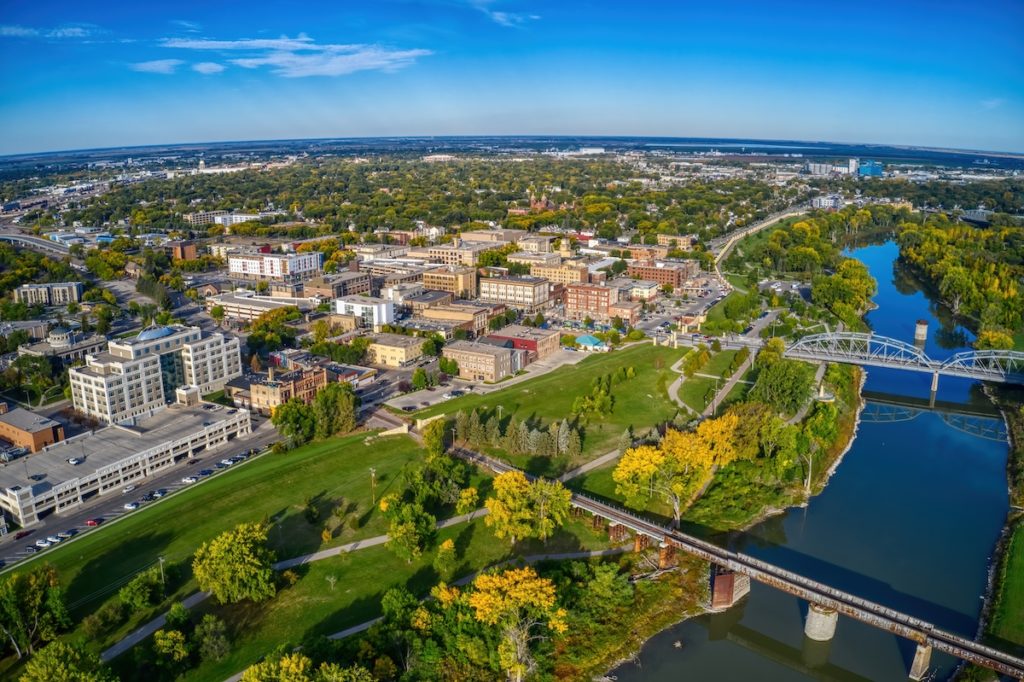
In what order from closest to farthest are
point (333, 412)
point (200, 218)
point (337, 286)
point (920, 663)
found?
1. point (920, 663)
2. point (333, 412)
3. point (337, 286)
4. point (200, 218)

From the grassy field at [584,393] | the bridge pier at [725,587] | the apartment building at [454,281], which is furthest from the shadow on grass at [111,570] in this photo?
the apartment building at [454,281]

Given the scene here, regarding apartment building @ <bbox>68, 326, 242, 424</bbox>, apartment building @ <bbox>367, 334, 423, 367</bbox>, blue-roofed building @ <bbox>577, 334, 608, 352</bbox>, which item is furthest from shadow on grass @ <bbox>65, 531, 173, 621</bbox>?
blue-roofed building @ <bbox>577, 334, 608, 352</bbox>

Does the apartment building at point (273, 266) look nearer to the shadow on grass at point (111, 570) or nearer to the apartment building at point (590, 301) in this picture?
the apartment building at point (590, 301)

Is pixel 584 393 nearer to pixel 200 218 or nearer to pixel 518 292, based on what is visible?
pixel 518 292

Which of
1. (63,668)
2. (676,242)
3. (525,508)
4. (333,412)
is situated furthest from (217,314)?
(676,242)

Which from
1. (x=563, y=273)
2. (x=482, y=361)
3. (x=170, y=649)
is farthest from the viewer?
(x=563, y=273)

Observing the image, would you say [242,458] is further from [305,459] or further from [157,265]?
[157,265]
